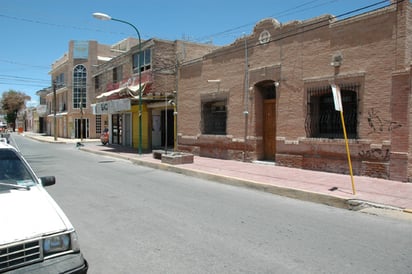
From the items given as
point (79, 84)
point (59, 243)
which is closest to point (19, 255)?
point (59, 243)

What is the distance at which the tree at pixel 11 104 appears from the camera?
81125 mm

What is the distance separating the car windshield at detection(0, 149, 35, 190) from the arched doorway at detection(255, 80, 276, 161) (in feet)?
37.8

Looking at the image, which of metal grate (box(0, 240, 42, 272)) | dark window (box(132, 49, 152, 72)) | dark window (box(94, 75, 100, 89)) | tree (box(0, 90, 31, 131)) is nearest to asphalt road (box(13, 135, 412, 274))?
metal grate (box(0, 240, 42, 272))

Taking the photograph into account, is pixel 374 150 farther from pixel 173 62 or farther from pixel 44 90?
pixel 44 90

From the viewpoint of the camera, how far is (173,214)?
279 inches

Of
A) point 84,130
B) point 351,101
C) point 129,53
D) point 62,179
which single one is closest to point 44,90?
point 84,130

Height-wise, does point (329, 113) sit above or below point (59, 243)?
above

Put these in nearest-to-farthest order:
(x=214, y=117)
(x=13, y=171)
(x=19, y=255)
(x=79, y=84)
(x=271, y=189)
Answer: (x=19, y=255)
(x=13, y=171)
(x=271, y=189)
(x=214, y=117)
(x=79, y=84)

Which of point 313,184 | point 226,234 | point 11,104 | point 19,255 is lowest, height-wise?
point 226,234

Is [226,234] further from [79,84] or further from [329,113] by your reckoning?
[79,84]

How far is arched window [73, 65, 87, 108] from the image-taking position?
1711 inches

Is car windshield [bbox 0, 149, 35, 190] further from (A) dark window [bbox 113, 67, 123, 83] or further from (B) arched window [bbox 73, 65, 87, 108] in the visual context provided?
(B) arched window [bbox 73, 65, 87, 108]

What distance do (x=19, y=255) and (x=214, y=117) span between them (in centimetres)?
1541

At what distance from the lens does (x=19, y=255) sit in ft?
9.64
